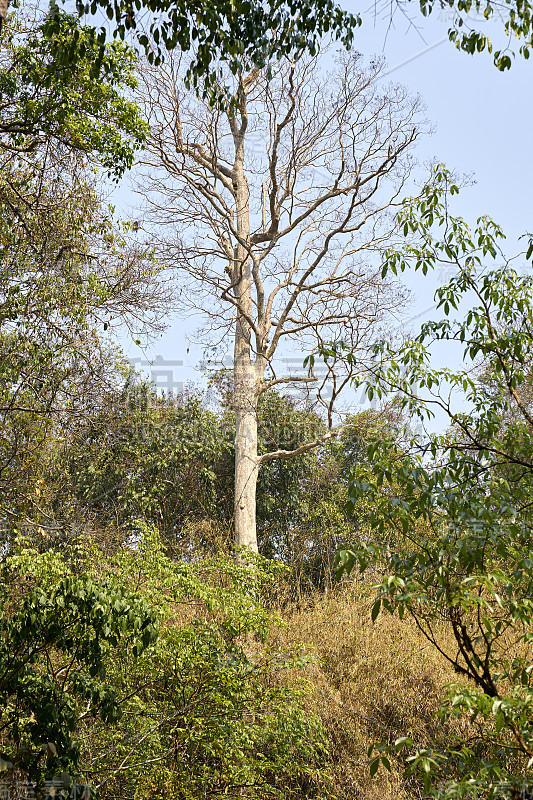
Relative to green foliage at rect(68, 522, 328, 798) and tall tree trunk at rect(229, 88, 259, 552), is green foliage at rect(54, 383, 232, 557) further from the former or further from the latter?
green foliage at rect(68, 522, 328, 798)

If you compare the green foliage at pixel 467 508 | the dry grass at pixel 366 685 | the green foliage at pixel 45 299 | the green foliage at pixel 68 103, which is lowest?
the dry grass at pixel 366 685

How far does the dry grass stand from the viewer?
7559 millimetres

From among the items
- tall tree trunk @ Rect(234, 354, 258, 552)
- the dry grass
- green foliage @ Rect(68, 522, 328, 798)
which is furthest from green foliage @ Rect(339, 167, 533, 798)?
tall tree trunk @ Rect(234, 354, 258, 552)

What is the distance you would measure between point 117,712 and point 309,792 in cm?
434

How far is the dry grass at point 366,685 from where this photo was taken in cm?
756

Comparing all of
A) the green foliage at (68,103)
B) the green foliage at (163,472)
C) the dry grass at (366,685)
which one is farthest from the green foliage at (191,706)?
the green foliage at (163,472)

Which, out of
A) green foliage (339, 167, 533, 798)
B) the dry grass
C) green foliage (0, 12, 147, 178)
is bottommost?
the dry grass

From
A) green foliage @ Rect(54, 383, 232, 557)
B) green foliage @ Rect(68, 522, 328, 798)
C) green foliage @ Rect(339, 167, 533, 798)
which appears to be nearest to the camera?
green foliage @ Rect(339, 167, 533, 798)

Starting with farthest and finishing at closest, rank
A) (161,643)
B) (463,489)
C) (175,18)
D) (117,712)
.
A: (161,643) → (117,712) → (175,18) → (463,489)

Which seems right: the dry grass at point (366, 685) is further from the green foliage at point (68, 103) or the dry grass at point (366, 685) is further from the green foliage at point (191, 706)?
the green foliage at point (68, 103)

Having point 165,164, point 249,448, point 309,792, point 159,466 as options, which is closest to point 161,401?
point 159,466

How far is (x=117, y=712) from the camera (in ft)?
14.5

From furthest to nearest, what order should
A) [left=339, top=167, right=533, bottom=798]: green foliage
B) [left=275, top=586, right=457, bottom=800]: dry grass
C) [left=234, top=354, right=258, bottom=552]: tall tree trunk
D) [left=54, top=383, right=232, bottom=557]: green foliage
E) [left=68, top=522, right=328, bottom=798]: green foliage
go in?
1. [left=54, top=383, right=232, bottom=557]: green foliage
2. [left=234, top=354, right=258, bottom=552]: tall tree trunk
3. [left=275, top=586, right=457, bottom=800]: dry grass
4. [left=68, top=522, right=328, bottom=798]: green foliage
5. [left=339, top=167, right=533, bottom=798]: green foliage

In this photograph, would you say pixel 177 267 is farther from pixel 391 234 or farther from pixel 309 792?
pixel 309 792
